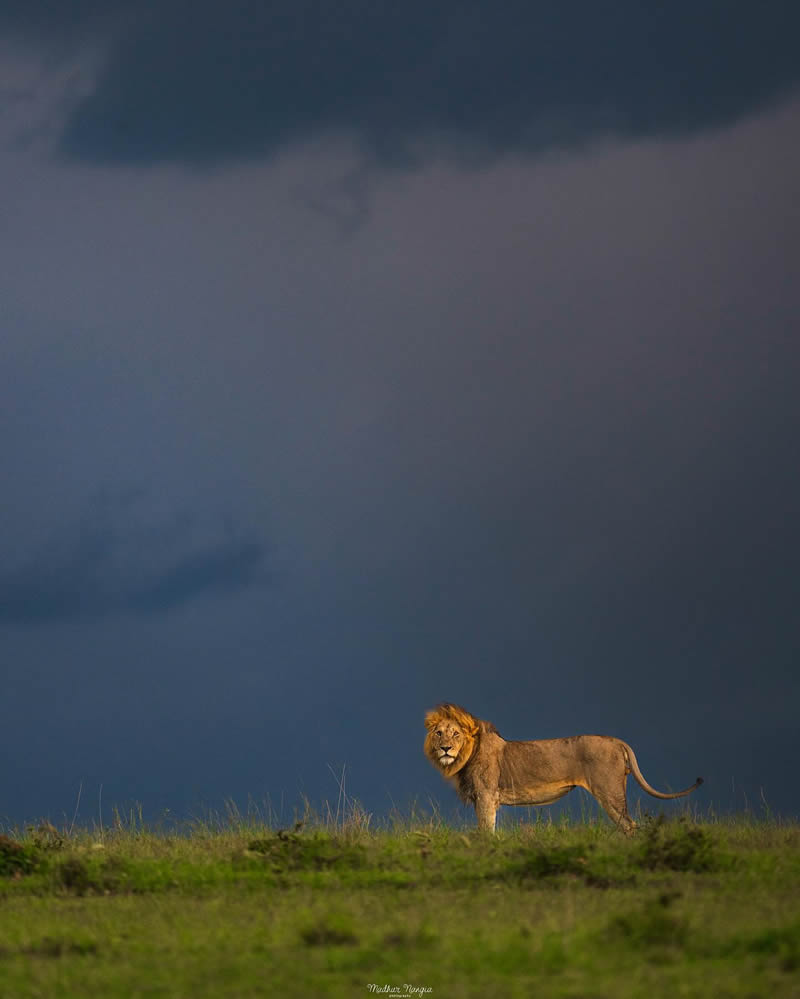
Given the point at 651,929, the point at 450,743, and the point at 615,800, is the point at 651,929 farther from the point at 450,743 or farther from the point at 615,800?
the point at 450,743

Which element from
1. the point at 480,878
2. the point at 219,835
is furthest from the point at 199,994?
the point at 219,835

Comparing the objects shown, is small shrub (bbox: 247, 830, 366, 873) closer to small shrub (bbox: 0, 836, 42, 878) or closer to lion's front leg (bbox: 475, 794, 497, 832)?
small shrub (bbox: 0, 836, 42, 878)

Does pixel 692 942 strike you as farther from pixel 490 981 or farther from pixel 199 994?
pixel 199 994

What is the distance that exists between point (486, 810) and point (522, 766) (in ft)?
2.58

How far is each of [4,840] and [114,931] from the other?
13.4ft

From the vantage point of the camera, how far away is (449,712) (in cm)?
1847

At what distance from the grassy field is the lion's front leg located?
3.04 ft

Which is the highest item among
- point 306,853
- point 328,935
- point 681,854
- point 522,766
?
point 522,766

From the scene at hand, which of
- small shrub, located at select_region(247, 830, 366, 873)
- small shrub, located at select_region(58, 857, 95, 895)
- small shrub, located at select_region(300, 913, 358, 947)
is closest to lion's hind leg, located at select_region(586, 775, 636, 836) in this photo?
small shrub, located at select_region(247, 830, 366, 873)

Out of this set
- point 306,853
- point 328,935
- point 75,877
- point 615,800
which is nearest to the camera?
point 328,935

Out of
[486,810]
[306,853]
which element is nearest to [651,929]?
[306,853]

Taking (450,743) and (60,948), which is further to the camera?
(450,743)

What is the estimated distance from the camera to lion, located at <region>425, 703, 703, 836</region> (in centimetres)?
1770

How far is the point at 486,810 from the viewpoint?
17984mm
